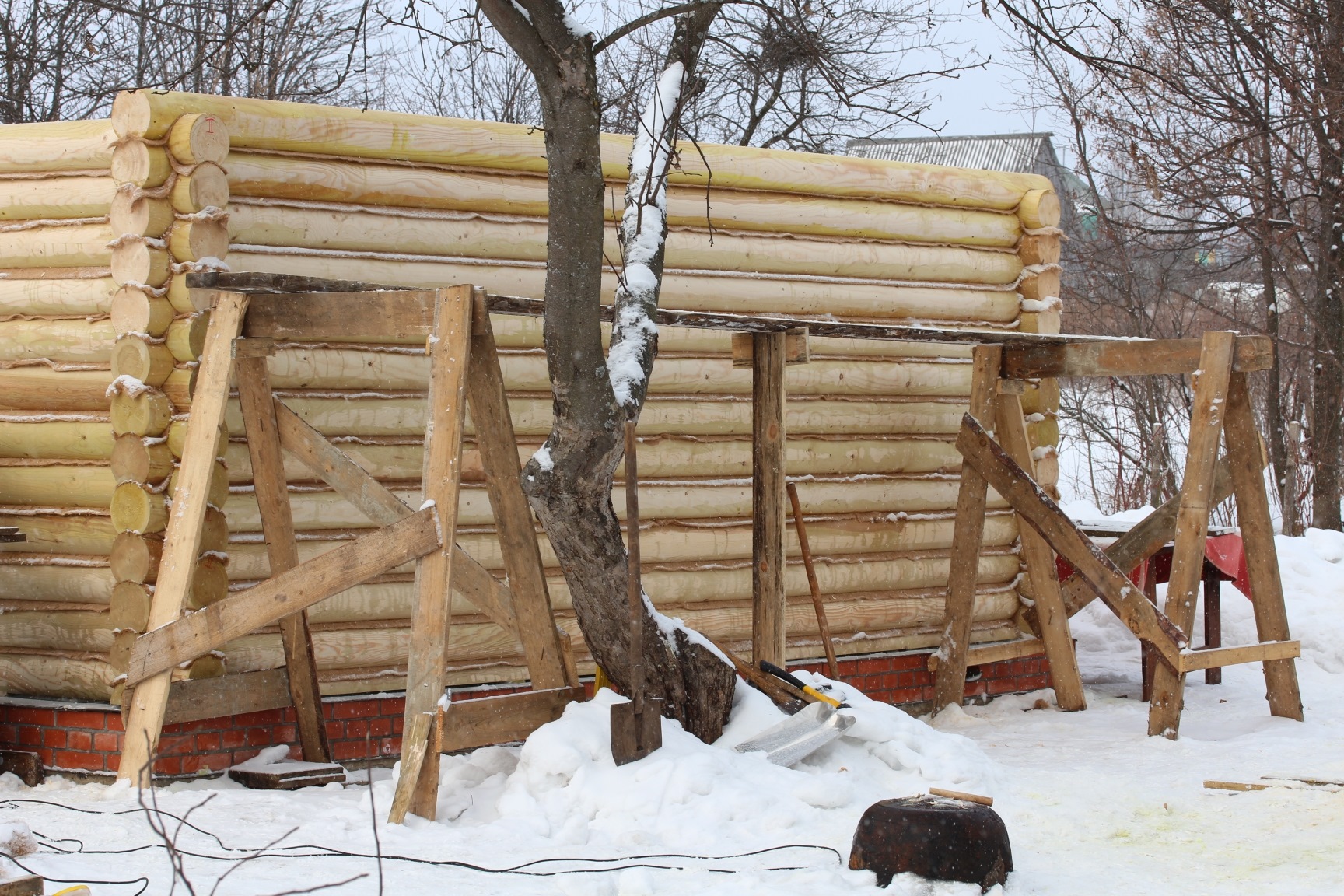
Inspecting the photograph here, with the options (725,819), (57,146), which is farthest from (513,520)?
(57,146)

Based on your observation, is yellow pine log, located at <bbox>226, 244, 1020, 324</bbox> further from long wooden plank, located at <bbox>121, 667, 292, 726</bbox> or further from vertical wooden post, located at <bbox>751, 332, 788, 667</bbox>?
long wooden plank, located at <bbox>121, 667, 292, 726</bbox>

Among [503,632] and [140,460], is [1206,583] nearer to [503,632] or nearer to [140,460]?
[503,632]

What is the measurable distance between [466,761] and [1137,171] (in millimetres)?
11544

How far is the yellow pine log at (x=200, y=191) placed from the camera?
6.40 metres

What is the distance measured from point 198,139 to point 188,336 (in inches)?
36.2

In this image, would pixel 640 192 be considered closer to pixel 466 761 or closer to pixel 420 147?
pixel 420 147

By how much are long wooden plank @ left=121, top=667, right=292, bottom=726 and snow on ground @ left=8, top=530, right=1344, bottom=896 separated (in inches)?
13.3

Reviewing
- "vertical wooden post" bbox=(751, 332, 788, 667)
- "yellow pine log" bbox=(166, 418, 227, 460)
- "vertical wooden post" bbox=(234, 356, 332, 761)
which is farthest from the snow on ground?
"yellow pine log" bbox=(166, 418, 227, 460)

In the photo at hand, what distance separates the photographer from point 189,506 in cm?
601

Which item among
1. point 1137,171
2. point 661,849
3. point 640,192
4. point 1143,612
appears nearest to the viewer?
point 661,849

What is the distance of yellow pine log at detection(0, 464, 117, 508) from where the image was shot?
21.9 feet

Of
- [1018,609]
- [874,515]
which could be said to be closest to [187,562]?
[874,515]

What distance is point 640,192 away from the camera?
592 cm

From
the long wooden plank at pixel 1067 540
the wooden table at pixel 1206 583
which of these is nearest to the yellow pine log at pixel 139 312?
the long wooden plank at pixel 1067 540
